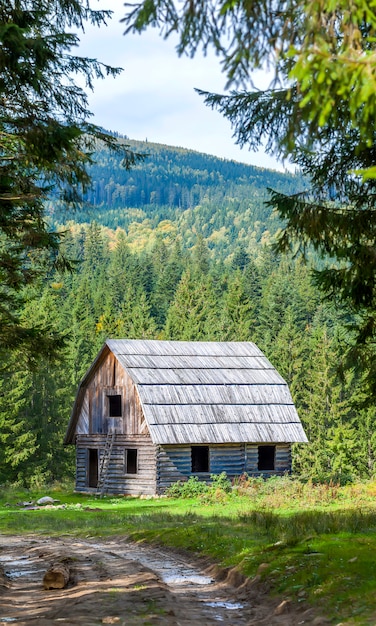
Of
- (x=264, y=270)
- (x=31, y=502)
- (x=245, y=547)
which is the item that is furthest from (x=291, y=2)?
(x=264, y=270)

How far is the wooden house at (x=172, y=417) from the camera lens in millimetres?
35812

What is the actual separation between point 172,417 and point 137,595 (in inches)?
986

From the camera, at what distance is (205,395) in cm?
3747

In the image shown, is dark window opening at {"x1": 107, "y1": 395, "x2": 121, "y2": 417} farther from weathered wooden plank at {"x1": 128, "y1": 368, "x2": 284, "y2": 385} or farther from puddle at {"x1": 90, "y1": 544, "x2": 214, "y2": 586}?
puddle at {"x1": 90, "y1": 544, "x2": 214, "y2": 586}

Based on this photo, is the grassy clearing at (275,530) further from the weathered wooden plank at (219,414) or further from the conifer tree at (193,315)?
the conifer tree at (193,315)

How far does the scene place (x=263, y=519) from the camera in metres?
18.6

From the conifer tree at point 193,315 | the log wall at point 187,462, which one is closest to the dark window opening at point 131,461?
the log wall at point 187,462

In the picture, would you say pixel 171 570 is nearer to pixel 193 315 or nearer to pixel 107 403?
pixel 107 403

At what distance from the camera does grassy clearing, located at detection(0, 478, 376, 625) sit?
10422 millimetres

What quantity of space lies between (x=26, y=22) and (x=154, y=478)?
27101mm

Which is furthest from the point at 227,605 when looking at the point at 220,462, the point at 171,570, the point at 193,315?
the point at 193,315

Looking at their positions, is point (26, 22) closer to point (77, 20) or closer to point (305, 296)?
point (77, 20)

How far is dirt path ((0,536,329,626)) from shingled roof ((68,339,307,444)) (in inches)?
782

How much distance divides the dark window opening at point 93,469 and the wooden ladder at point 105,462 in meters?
2.07
